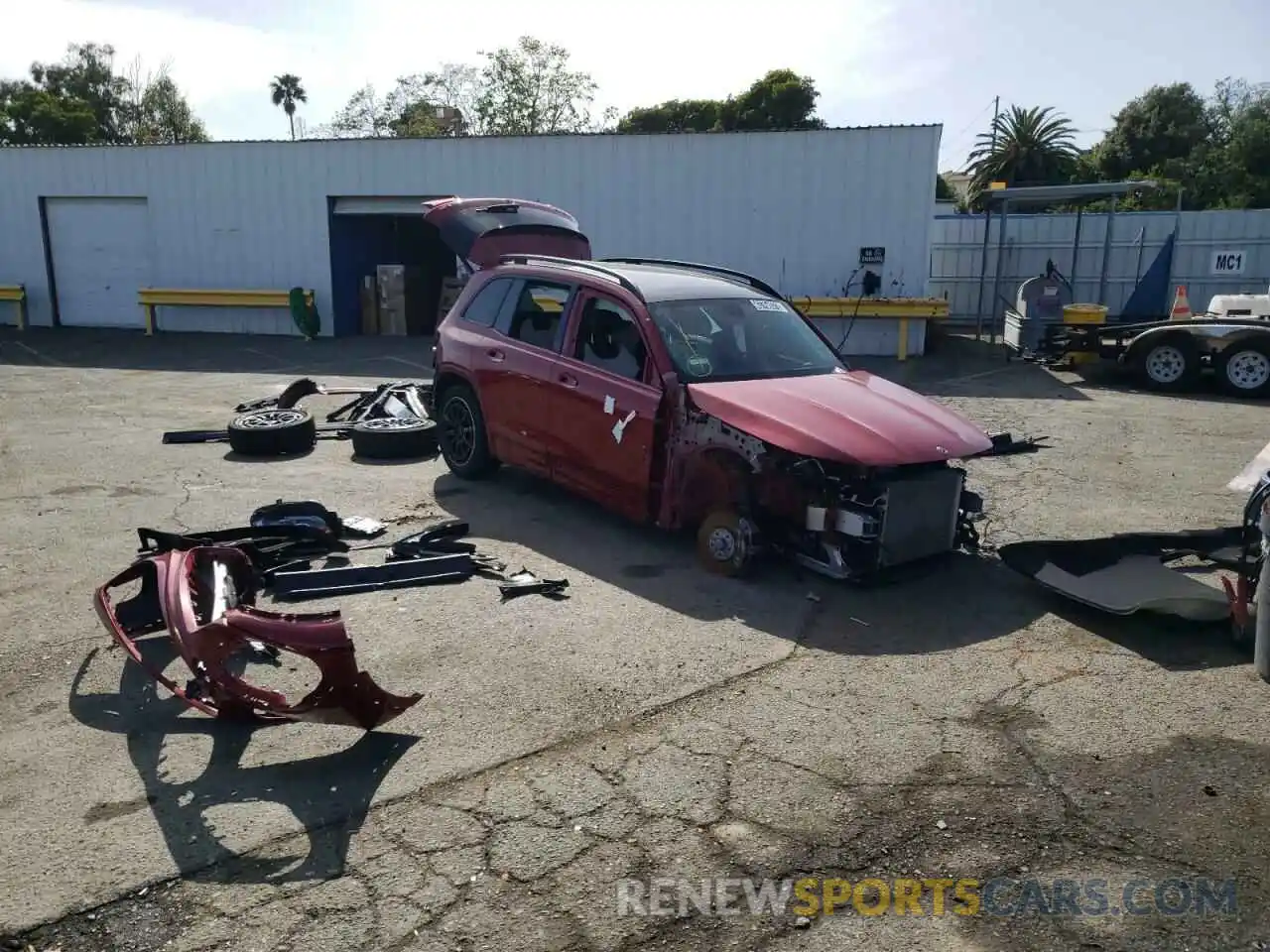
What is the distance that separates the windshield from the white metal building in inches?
460

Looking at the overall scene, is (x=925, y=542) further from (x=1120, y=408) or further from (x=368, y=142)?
(x=368, y=142)

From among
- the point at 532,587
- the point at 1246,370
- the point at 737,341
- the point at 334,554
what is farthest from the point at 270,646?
the point at 1246,370

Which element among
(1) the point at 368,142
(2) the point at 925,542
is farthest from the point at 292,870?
(1) the point at 368,142

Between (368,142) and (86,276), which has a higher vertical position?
(368,142)

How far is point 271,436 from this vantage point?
9938 millimetres

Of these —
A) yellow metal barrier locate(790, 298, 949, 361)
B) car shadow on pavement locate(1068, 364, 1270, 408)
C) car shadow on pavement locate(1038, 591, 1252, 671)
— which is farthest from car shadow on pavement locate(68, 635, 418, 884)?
yellow metal barrier locate(790, 298, 949, 361)

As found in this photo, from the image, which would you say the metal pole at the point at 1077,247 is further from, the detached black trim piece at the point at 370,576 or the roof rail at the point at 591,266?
the detached black trim piece at the point at 370,576

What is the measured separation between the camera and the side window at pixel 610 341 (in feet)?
22.6

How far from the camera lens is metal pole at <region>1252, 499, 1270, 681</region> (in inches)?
189

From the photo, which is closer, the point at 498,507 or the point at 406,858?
the point at 406,858

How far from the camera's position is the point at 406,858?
11.5 ft

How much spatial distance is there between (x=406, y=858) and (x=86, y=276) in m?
23.4

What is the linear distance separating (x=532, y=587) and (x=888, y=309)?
13075mm

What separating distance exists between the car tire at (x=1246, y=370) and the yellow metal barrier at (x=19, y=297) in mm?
23363
